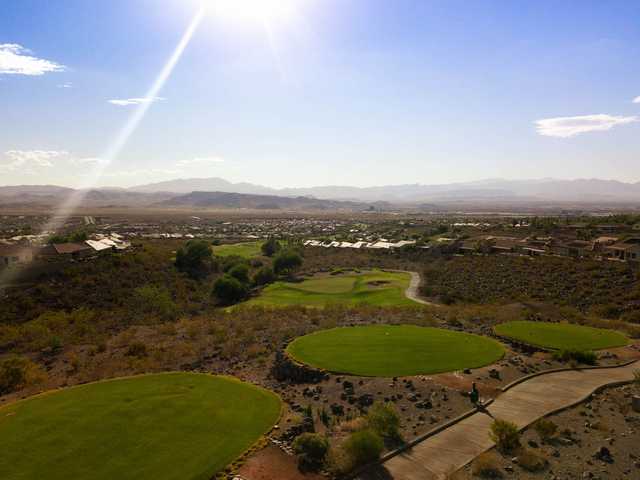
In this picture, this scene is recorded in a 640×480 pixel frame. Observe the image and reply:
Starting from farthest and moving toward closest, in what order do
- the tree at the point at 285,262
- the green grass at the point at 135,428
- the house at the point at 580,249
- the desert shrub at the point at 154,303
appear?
the tree at the point at 285,262
the house at the point at 580,249
the desert shrub at the point at 154,303
the green grass at the point at 135,428

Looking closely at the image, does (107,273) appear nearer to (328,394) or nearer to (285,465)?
(328,394)

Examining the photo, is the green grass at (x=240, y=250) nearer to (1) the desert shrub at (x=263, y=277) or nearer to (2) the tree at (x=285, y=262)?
(2) the tree at (x=285, y=262)

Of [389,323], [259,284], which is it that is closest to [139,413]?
[389,323]

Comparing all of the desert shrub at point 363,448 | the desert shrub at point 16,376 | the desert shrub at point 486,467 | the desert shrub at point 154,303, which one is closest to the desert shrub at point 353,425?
the desert shrub at point 363,448

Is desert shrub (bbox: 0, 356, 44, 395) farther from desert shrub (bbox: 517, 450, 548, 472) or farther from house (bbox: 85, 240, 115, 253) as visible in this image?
house (bbox: 85, 240, 115, 253)

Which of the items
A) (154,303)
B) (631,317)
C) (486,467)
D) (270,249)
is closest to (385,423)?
(486,467)

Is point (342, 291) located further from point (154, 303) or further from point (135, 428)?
point (135, 428)
